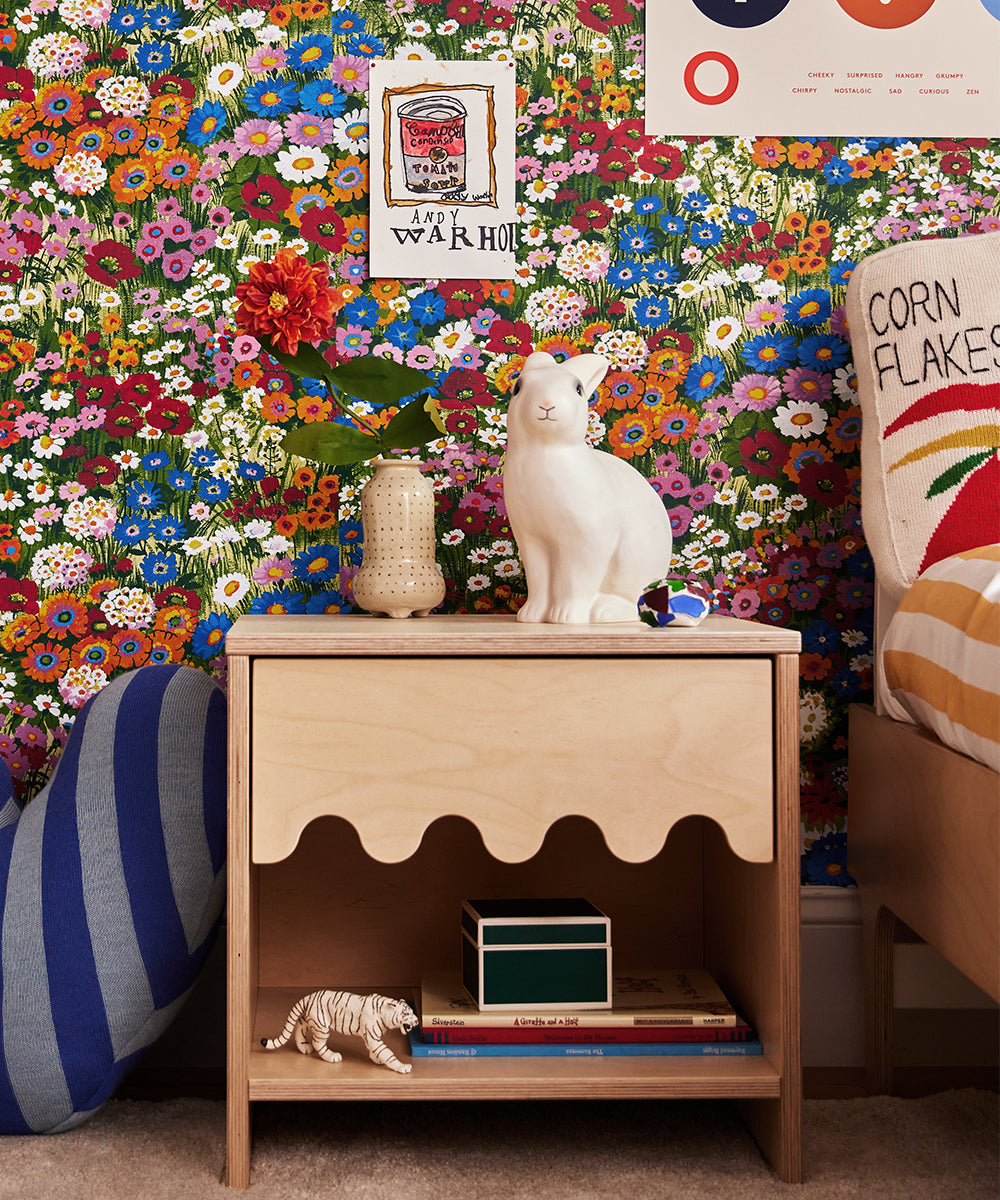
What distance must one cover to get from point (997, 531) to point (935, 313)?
30 cm

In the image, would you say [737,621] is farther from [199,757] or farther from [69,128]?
[69,128]

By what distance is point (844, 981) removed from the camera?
144 cm

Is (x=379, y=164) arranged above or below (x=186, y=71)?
below

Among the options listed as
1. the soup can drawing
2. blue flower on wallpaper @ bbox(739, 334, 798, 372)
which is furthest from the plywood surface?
the soup can drawing

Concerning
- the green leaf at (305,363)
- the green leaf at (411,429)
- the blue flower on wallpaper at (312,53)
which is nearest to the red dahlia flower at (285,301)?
the green leaf at (305,363)

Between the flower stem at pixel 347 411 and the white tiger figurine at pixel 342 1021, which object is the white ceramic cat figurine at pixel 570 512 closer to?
the flower stem at pixel 347 411

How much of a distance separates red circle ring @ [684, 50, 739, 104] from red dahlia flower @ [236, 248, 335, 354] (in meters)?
0.61

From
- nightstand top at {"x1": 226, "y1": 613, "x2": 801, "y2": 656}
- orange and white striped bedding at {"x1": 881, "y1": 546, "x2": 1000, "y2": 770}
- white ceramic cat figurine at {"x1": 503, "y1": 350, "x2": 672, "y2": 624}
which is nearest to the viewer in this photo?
orange and white striped bedding at {"x1": 881, "y1": 546, "x2": 1000, "y2": 770}

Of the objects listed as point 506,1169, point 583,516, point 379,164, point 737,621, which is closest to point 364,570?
point 583,516

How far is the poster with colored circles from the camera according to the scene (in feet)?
4.79

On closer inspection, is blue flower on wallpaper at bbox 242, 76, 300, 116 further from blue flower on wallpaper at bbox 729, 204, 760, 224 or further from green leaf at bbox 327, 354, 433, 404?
blue flower on wallpaper at bbox 729, 204, 760, 224

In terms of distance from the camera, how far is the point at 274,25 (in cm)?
145

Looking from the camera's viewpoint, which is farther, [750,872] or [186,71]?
[186,71]

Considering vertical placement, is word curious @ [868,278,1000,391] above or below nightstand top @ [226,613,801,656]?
above
